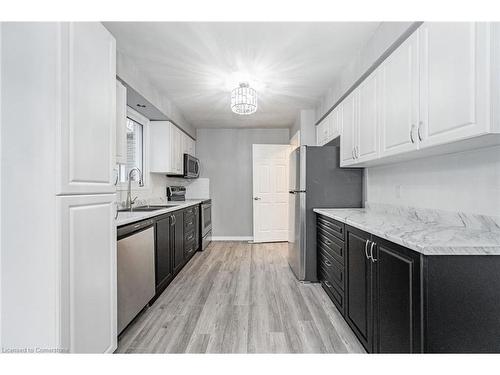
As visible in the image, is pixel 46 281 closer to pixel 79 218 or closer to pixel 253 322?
pixel 79 218

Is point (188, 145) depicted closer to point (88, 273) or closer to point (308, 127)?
point (308, 127)

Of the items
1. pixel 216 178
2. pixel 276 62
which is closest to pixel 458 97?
pixel 276 62

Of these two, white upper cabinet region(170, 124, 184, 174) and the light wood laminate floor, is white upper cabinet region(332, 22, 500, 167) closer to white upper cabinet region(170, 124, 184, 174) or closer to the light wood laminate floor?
the light wood laminate floor

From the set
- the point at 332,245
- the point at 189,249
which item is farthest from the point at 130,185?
the point at 332,245

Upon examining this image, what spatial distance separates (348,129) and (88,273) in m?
2.68

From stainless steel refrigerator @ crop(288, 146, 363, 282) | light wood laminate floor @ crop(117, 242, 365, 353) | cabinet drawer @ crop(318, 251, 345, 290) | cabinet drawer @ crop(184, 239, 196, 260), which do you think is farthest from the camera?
cabinet drawer @ crop(184, 239, 196, 260)

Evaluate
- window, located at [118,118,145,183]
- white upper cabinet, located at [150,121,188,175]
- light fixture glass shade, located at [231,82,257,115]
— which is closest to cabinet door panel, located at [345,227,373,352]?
light fixture glass shade, located at [231,82,257,115]

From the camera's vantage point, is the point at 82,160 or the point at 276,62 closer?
the point at 82,160

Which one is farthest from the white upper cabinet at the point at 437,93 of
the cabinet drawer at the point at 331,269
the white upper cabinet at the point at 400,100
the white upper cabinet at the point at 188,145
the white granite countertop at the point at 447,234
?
the white upper cabinet at the point at 188,145

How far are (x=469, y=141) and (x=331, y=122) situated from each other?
225 cm

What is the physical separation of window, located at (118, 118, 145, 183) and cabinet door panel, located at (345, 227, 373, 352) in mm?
2813

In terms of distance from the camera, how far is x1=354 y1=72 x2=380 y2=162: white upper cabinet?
7.40ft

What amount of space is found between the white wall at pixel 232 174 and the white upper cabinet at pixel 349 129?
9.35 feet

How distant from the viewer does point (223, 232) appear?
19.0ft
